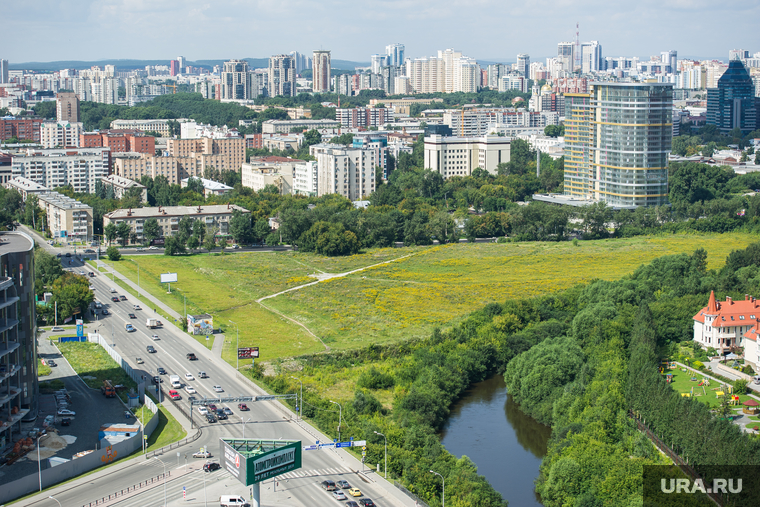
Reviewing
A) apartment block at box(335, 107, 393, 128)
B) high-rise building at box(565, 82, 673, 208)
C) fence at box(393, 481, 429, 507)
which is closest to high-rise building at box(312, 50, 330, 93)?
apartment block at box(335, 107, 393, 128)

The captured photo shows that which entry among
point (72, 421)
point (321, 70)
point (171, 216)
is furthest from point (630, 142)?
point (321, 70)

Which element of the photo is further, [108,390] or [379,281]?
[379,281]

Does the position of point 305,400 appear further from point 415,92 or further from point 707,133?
point 415,92

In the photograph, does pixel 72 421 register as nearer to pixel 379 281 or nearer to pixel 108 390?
pixel 108 390

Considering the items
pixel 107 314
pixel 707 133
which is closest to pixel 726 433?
pixel 107 314

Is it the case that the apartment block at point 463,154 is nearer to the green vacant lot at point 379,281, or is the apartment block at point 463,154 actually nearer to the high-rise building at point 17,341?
the green vacant lot at point 379,281

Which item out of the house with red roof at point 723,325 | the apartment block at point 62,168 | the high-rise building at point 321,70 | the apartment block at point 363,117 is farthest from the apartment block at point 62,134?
the high-rise building at point 321,70
